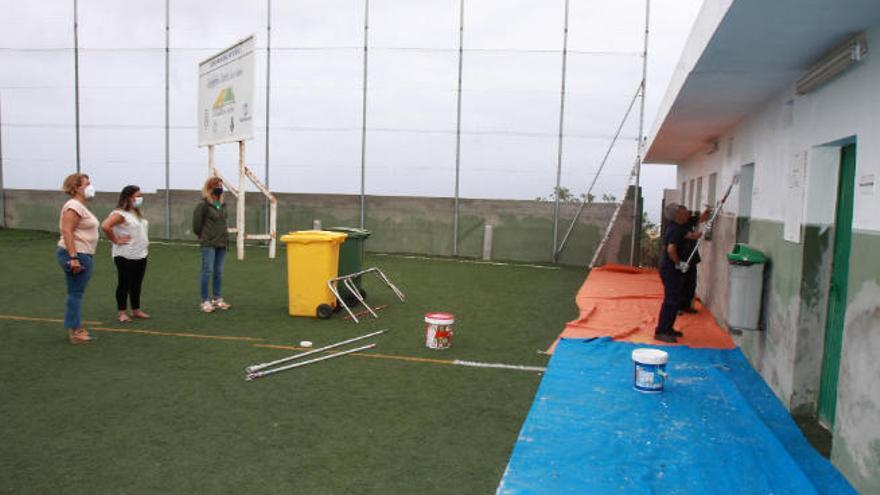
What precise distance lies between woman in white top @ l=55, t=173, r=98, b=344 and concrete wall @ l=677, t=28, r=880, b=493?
555 cm

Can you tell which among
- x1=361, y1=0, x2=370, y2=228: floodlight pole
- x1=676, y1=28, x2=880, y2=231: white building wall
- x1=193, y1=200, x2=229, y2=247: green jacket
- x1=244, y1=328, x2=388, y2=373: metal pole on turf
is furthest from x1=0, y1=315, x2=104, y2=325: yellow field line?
x1=361, y1=0, x2=370, y2=228: floodlight pole

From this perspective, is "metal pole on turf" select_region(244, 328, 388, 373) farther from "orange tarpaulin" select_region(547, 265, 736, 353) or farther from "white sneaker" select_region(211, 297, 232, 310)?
"white sneaker" select_region(211, 297, 232, 310)

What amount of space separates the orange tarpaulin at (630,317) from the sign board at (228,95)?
516 cm

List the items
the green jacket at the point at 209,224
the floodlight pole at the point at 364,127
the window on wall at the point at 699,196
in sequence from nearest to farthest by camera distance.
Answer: the green jacket at the point at 209,224 → the window on wall at the point at 699,196 → the floodlight pole at the point at 364,127

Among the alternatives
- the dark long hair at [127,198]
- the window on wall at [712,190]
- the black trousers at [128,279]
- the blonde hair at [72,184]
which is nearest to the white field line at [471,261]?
the window on wall at [712,190]

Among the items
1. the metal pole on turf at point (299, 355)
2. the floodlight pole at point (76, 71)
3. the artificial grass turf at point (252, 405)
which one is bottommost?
the artificial grass turf at point (252, 405)

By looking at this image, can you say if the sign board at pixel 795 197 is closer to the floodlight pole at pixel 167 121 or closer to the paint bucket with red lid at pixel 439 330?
the paint bucket with red lid at pixel 439 330

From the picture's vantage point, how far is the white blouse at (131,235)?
21.7ft

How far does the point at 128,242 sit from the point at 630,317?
564 cm

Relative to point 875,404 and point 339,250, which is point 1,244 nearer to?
point 339,250

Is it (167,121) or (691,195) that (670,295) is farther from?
(167,121)

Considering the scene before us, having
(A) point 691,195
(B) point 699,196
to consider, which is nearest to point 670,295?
(B) point 699,196

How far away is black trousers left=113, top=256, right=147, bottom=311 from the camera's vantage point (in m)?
6.84

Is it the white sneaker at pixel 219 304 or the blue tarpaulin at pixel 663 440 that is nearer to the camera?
the blue tarpaulin at pixel 663 440
